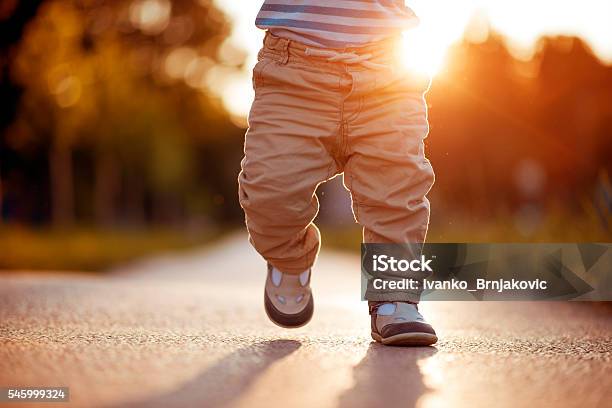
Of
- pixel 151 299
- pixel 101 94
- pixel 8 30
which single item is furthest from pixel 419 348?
pixel 101 94

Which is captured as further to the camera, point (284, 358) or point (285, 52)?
point (285, 52)

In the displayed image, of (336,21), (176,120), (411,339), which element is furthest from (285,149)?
(176,120)

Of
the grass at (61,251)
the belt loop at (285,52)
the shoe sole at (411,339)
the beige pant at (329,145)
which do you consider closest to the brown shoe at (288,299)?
the beige pant at (329,145)

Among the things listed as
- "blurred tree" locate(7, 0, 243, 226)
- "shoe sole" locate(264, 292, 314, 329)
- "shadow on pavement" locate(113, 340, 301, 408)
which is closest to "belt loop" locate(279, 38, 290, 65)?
"shoe sole" locate(264, 292, 314, 329)

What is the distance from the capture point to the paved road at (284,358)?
2131mm

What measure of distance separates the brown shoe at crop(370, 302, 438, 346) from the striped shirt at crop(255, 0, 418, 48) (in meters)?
0.89

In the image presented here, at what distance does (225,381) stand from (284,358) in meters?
0.40

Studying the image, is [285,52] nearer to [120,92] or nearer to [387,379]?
[387,379]

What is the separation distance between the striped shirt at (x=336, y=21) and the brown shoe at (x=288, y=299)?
2.74 feet

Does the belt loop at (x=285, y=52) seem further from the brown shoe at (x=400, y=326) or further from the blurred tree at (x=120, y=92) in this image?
the blurred tree at (x=120, y=92)

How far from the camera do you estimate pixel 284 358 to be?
2.65 m

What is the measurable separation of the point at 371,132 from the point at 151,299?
6.89 feet

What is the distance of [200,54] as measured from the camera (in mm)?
30938

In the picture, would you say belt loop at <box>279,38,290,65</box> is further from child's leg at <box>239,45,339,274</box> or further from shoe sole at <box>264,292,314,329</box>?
shoe sole at <box>264,292,314,329</box>
